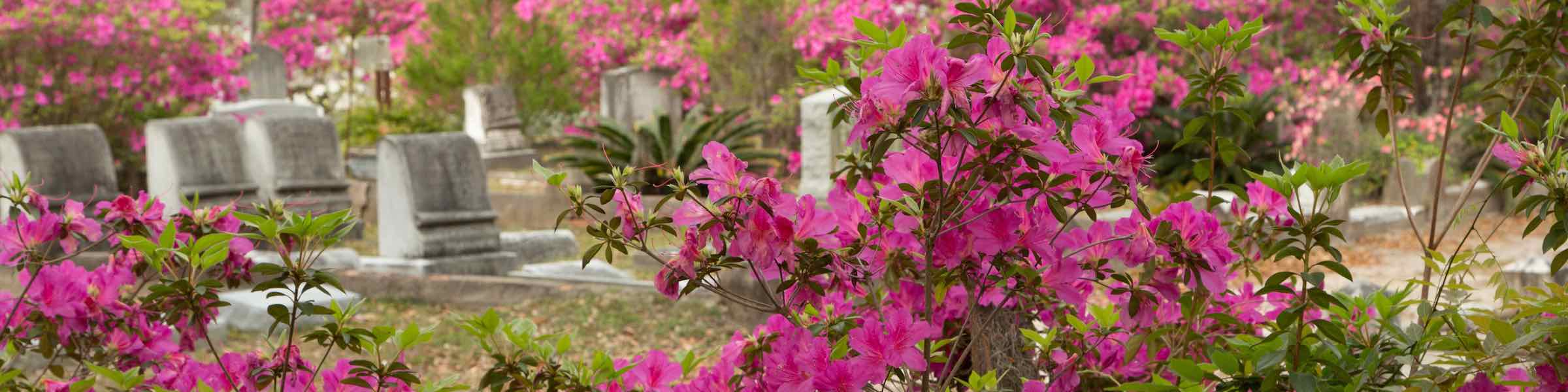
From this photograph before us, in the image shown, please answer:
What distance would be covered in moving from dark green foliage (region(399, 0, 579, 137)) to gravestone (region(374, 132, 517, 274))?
9.95 metres

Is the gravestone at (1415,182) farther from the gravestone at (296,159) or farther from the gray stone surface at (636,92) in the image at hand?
the gravestone at (296,159)

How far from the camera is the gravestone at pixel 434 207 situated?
7047 mm

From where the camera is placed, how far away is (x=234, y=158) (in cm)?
800

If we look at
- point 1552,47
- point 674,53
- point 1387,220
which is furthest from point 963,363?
point 674,53

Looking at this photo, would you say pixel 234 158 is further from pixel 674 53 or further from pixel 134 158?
pixel 674 53

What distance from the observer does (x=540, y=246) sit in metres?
8.03

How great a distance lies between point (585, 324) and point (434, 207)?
5.35 feet

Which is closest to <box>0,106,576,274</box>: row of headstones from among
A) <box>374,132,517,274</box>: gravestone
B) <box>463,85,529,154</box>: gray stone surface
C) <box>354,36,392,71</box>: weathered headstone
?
<box>374,132,517,274</box>: gravestone

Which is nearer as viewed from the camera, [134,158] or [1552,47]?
[1552,47]

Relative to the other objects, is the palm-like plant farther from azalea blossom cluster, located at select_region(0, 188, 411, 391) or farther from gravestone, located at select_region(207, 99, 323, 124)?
azalea blossom cluster, located at select_region(0, 188, 411, 391)

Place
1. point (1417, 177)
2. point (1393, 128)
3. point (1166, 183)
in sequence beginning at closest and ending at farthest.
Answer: point (1393, 128) → point (1417, 177) → point (1166, 183)

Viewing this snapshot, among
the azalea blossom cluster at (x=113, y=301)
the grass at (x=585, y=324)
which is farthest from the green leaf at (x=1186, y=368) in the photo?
the grass at (x=585, y=324)

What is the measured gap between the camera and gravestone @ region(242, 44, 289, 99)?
1292cm

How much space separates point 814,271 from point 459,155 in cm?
562
